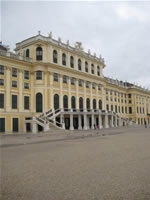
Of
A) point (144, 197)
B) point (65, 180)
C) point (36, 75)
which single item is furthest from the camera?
point (36, 75)

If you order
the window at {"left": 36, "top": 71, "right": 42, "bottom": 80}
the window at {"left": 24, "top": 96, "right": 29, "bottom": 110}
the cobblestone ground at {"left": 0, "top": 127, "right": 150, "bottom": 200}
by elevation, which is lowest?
the cobblestone ground at {"left": 0, "top": 127, "right": 150, "bottom": 200}

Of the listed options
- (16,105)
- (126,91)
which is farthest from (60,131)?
(126,91)

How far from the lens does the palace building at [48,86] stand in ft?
122

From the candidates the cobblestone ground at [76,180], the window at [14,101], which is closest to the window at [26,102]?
the window at [14,101]

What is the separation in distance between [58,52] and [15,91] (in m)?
13.9

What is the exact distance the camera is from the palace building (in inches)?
1467

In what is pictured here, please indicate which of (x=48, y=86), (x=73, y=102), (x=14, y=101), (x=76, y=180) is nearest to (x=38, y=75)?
(x=48, y=86)

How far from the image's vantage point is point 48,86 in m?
42.2

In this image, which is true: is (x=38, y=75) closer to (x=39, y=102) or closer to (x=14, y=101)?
(x=39, y=102)

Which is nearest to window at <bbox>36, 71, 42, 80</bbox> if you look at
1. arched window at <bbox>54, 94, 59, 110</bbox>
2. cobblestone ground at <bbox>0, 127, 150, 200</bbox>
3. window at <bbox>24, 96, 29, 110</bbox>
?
window at <bbox>24, 96, 29, 110</bbox>

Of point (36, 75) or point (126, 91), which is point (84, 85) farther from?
point (126, 91)

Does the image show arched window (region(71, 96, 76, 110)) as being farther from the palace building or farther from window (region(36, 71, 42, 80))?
window (region(36, 71, 42, 80))

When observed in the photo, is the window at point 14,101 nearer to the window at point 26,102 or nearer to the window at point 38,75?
the window at point 26,102

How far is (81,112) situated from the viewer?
44.1 m
